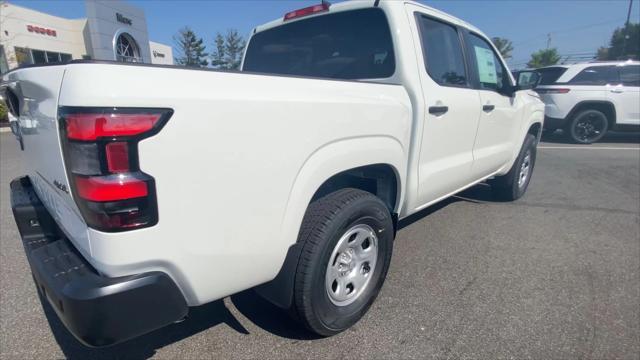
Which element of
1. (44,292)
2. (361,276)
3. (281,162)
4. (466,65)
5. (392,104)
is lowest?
(361,276)

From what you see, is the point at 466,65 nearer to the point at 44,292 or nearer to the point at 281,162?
the point at 281,162

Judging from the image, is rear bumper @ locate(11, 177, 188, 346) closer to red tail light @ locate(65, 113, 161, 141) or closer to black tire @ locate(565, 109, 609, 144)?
red tail light @ locate(65, 113, 161, 141)

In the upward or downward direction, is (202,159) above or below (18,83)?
below

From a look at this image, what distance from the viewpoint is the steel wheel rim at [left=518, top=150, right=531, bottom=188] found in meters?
4.64

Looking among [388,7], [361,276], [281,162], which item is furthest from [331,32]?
[361,276]

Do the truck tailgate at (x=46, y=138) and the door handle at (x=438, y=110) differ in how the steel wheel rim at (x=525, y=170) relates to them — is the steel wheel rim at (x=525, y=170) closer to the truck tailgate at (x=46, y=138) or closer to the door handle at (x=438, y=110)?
the door handle at (x=438, y=110)

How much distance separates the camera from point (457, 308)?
2.40 meters

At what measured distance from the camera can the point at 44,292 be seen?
1476mm

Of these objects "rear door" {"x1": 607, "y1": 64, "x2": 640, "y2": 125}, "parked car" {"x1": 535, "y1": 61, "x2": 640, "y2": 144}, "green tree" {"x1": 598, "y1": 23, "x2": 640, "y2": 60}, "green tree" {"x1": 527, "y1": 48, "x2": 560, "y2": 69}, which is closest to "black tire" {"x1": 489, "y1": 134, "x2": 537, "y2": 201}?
"parked car" {"x1": 535, "y1": 61, "x2": 640, "y2": 144}

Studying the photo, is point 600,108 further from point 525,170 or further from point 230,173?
point 230,173

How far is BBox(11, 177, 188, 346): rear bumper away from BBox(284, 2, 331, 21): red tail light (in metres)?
2.29

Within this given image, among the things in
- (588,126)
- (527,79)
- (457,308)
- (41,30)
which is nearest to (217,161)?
(457,308)

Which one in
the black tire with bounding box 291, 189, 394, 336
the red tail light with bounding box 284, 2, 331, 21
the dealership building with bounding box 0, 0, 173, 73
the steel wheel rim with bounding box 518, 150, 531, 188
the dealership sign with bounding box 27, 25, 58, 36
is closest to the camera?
the black tire with bounding box 291, 189, 394, 336

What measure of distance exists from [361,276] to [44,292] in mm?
1618
